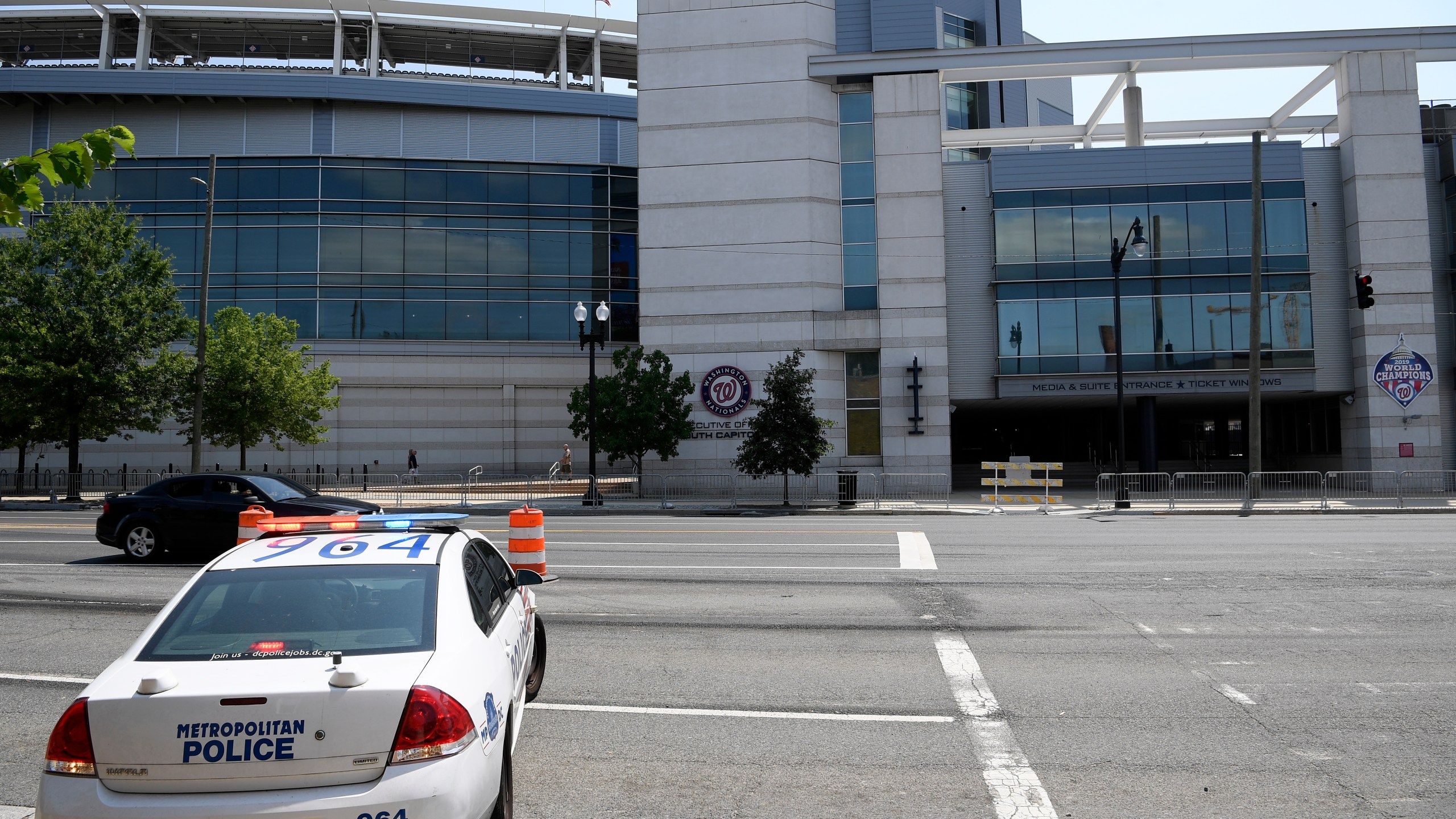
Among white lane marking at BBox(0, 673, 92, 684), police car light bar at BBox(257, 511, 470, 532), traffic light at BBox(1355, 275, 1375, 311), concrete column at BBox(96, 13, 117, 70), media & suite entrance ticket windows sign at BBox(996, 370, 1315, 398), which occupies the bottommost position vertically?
white lane marking at BBox(0, 673, 92, 684)

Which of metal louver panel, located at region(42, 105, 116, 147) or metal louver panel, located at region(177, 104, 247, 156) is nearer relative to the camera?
metal louver panel, located at region(177, 104, 247, 156)

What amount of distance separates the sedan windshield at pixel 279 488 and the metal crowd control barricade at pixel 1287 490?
2380 cm

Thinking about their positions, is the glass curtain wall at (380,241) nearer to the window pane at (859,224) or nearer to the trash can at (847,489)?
the window pane at (859,224)

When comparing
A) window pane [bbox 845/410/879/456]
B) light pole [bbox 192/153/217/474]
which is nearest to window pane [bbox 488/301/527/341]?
light pole [bbox 192/153/217/474]

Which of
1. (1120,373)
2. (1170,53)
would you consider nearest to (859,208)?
(1120,373)

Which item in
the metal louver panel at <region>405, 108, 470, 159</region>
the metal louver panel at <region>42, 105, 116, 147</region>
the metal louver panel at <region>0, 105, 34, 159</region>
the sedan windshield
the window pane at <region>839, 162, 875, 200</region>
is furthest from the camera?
the metal louver panel at <region>405, 108, 470, 159</region>

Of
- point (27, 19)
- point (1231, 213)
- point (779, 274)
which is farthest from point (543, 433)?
point (27, 19)

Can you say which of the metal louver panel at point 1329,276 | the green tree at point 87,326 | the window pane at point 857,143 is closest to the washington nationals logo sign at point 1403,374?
the metal louver panel at point 1329,276

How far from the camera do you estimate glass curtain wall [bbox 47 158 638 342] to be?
41.0 m

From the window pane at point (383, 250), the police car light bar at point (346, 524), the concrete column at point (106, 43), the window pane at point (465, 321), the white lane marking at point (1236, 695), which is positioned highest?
the concrete column at point (106, 43)

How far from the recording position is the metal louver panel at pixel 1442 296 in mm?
31219

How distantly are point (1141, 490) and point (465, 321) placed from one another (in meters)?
29.2

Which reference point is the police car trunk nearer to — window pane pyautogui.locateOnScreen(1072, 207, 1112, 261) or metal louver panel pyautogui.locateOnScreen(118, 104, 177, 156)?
window pane pyautogui.locateOnScreen(1072, 207, 1112, 261)

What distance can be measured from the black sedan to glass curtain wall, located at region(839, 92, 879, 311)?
21298 mm
